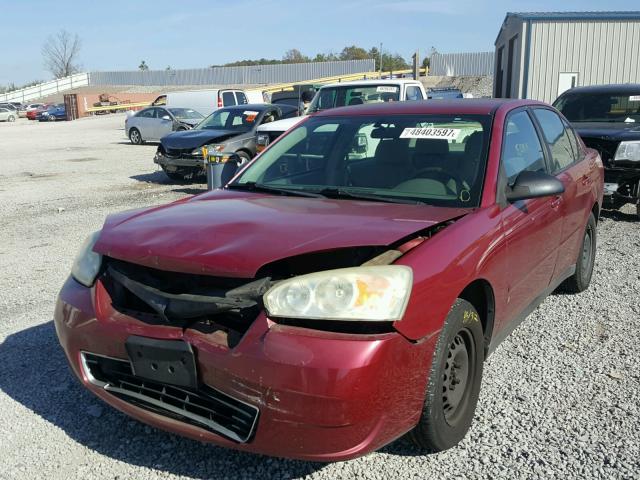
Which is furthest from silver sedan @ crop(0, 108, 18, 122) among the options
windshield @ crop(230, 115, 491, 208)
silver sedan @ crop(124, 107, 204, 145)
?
windshield @ crop(230, 115, 491, 208)

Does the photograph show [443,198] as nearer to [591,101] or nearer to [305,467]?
[305,467]

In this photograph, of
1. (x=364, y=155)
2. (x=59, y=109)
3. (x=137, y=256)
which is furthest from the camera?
(x=59, y=109)

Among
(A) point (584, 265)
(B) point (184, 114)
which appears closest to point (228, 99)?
(B) point (184, 114)

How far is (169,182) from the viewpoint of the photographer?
12938 millimetres

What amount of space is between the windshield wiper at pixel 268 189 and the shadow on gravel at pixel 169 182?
7.53m

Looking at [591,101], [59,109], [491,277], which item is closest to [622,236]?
[591,101]

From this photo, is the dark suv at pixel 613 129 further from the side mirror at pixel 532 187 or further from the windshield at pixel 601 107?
the side mirror at pixel 532 187

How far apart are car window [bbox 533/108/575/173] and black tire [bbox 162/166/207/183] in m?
8.59

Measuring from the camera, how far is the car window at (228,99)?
24.4 m

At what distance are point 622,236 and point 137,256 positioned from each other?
6337mm

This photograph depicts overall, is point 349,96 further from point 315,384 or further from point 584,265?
point 315,384

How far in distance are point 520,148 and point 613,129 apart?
15.8 ft

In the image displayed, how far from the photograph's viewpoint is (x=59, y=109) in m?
47.8

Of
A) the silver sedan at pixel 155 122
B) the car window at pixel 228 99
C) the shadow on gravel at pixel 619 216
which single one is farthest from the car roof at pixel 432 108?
the car window at pixel 228 99
